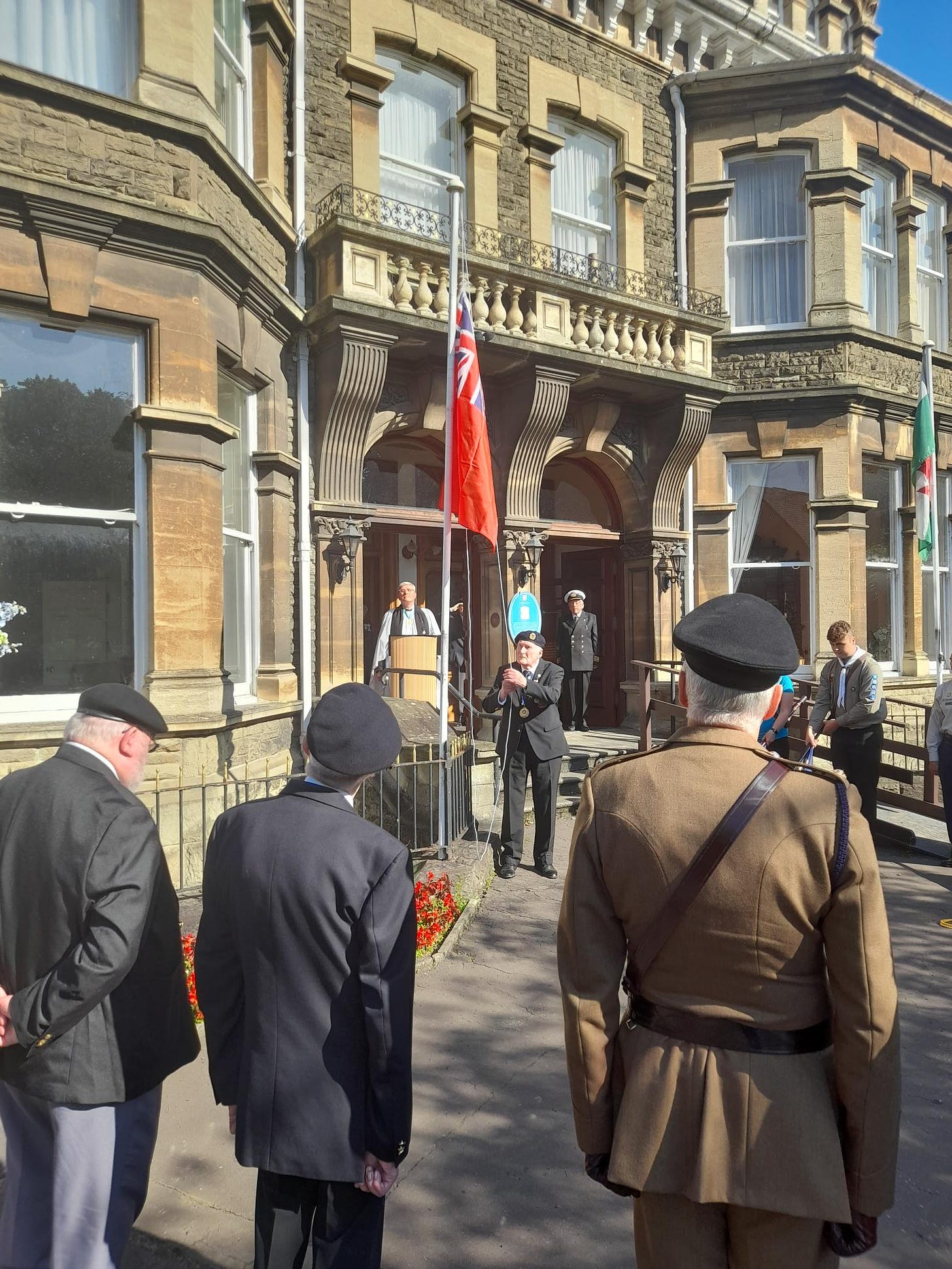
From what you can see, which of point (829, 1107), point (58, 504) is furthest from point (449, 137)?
point (829, 1107)

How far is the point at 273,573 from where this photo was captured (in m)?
8.61

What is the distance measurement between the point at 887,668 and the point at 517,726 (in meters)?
8.39

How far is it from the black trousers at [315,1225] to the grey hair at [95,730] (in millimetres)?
1146

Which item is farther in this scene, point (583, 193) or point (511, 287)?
point (583, 193)

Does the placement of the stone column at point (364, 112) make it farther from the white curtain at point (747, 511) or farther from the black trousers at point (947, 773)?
the black trousers at point (947, 773)

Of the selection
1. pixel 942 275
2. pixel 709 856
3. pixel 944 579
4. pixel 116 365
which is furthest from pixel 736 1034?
pixel 942 275

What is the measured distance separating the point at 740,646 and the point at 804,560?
11.3 meters

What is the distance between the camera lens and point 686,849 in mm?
1721

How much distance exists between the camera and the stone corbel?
609 cm

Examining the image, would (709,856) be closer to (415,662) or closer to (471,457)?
(471,457)

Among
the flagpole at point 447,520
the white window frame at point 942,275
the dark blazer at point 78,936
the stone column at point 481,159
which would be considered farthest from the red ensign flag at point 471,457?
the white window frame at point 942,275

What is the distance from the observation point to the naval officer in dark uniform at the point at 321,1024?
79.2 inches

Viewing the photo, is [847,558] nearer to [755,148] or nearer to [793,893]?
[755,148]

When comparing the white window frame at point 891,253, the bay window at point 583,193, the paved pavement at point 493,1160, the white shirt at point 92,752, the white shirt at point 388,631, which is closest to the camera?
the white shirt at point 92,752
